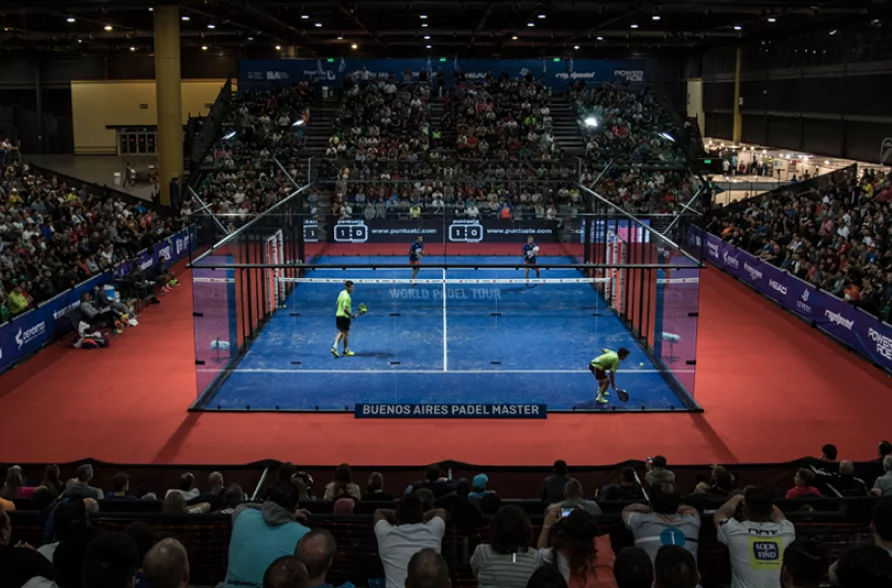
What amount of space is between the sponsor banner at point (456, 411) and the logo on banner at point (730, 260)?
16.5m

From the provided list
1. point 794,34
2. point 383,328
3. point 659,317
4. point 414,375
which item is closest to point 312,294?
point 383,328

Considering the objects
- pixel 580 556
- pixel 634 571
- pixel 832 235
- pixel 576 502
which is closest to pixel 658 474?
pixel 576 502

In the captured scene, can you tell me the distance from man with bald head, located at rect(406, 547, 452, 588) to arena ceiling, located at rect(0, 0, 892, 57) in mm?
29316

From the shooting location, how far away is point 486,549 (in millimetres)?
5633

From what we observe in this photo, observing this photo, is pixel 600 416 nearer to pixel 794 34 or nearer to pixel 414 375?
pixel 414 375

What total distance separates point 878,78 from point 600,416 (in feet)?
74.4

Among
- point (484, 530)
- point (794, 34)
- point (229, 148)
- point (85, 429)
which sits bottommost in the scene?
point (85, 429)

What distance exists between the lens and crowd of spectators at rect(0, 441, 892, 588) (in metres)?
4.49

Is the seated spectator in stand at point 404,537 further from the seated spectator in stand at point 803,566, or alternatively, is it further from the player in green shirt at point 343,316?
the player in green shirt at point 343,316

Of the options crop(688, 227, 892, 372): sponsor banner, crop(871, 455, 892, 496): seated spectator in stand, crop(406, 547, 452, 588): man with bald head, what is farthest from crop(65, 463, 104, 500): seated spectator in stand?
crop(688, 227, 892, 372): sponsor banner

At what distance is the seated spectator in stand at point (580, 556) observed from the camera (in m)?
5.47

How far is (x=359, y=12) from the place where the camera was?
38031 mm

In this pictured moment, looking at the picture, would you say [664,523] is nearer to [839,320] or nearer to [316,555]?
[316,555]

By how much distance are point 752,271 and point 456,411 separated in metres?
16.0
